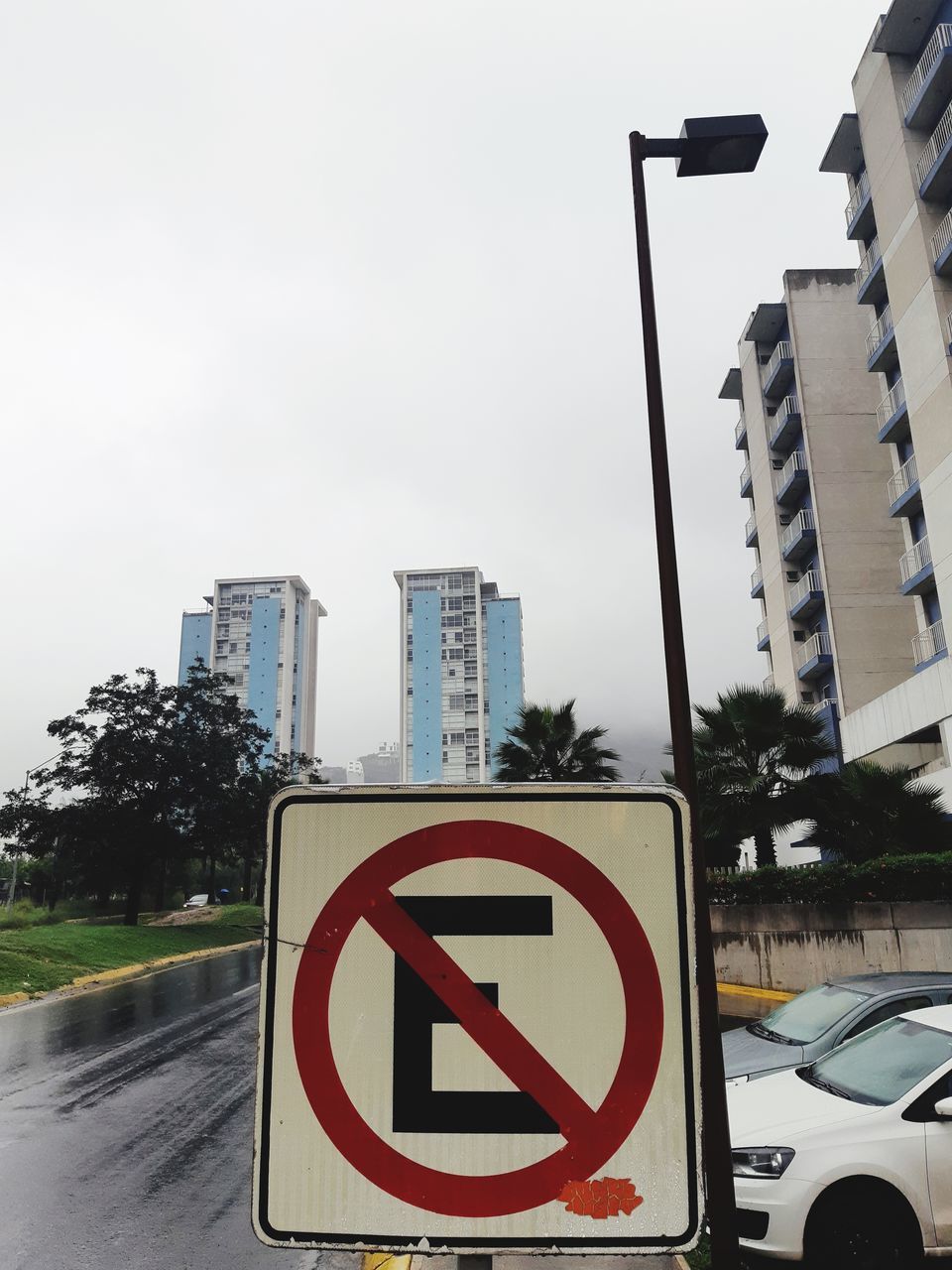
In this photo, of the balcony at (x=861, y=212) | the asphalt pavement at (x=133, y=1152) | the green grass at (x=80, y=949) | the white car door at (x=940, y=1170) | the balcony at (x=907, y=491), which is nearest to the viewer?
the white car door at (x=940, y=1170)

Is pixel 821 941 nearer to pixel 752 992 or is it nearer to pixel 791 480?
pixel 752 992

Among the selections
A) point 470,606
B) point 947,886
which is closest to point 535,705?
point 947,886

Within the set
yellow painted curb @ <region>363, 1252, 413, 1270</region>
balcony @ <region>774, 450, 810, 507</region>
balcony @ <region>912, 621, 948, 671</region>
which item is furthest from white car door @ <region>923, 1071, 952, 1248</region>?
balcony @ <region>774, 450, 810, 507</region>

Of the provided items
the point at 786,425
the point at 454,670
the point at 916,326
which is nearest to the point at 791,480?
the point at 786,425

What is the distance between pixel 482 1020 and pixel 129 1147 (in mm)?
7790

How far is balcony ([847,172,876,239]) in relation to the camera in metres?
34.6

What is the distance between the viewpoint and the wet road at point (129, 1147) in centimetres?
569

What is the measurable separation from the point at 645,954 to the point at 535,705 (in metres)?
23.6

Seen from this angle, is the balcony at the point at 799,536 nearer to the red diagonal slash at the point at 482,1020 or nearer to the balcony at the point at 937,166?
the balcony at the point at 937,166

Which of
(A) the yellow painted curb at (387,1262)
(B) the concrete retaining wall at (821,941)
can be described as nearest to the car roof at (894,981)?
(A) the yellow painted curb at (387,1262)

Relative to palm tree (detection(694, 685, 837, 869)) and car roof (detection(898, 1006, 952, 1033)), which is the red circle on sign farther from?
palm tree (detection(694, 685, 837, 869))

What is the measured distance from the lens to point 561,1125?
145cm

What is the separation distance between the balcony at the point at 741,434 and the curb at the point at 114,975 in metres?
34.3

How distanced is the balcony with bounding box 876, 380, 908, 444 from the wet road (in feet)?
88.6
